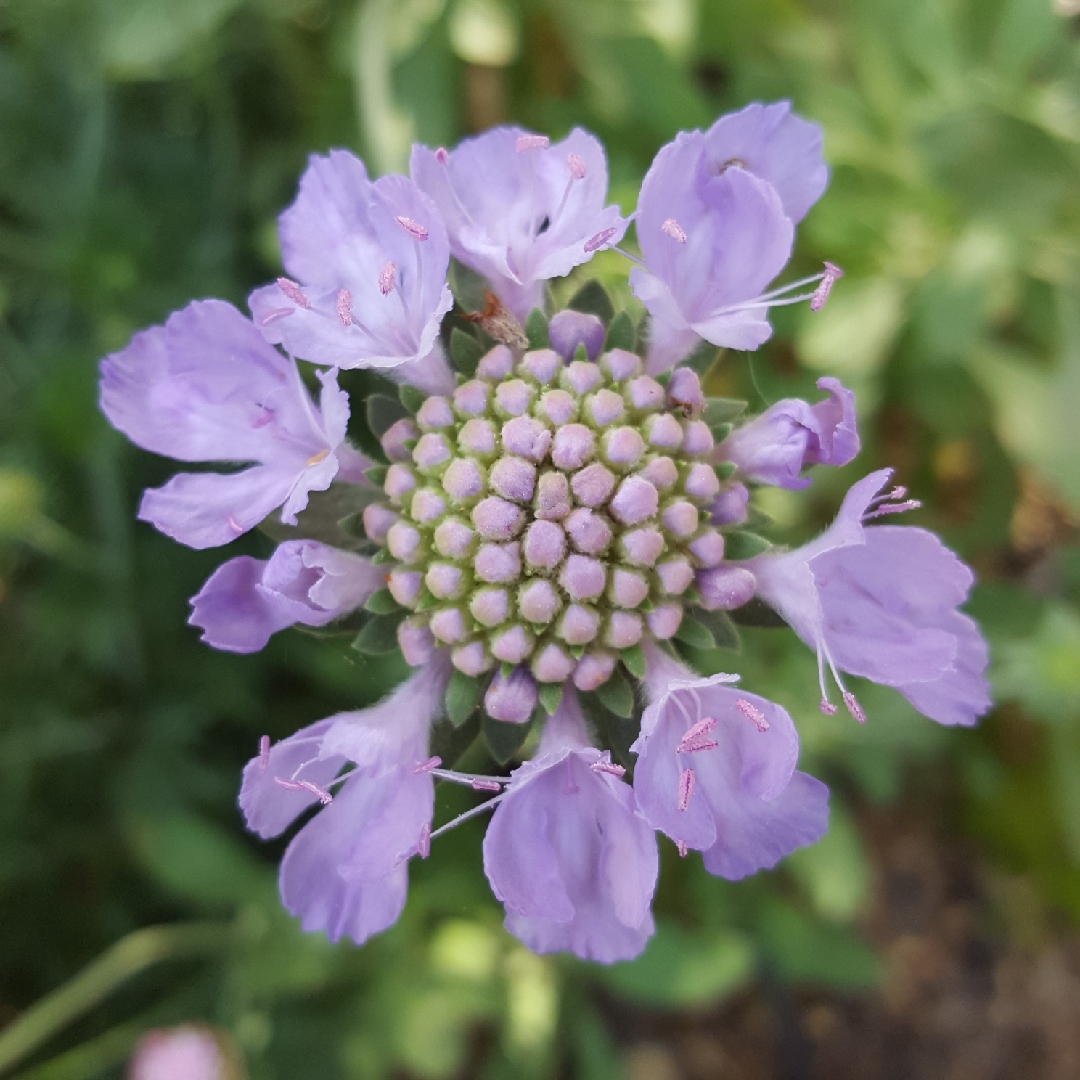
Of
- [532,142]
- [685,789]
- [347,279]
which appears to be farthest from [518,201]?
[685,789]

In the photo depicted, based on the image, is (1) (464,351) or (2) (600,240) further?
(1) (464,351)

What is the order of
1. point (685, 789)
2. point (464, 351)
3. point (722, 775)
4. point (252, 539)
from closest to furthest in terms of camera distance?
point (685, 789) → point (722, 775) → point (464, 351) → point (252, 539)

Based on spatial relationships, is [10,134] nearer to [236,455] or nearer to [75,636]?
[75,636]

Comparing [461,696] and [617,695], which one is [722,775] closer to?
[617,695]

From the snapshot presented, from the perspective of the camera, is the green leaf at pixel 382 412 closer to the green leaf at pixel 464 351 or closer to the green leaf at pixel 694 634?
the green leaf at pixel 464 351

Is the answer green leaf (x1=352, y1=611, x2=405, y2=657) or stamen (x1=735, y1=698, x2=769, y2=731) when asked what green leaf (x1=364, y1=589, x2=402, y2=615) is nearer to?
green leaf (x1=352, y1=611, x2=405, y2=657)

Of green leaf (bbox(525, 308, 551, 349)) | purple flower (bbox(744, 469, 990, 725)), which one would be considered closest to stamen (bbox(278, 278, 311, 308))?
green leaf (bbox(525, 308, 551, 349))

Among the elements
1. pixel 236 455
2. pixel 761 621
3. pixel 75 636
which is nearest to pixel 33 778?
pixel 75 636
